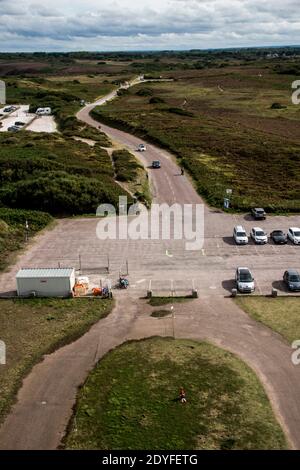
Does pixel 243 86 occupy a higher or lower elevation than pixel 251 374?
higher

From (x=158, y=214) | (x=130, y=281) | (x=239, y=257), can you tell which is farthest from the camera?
(x=158, y=214)

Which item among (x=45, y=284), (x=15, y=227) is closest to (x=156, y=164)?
(x=15, y=227)

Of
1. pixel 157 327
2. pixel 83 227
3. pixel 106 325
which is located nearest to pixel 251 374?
pixel 157 327

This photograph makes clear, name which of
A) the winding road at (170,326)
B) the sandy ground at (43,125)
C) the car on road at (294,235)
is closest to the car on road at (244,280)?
the winding road at (170,326)

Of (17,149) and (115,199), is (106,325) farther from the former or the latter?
(17,149)

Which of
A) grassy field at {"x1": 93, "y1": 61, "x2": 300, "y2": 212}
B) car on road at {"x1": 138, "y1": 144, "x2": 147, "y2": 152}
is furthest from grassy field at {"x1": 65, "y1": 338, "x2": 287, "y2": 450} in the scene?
car on road at {"x1": 138, "y1": 144, "x2": 147, "y2": 152}

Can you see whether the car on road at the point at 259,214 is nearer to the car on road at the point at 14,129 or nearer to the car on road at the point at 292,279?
the car on road at the point at 292,279
